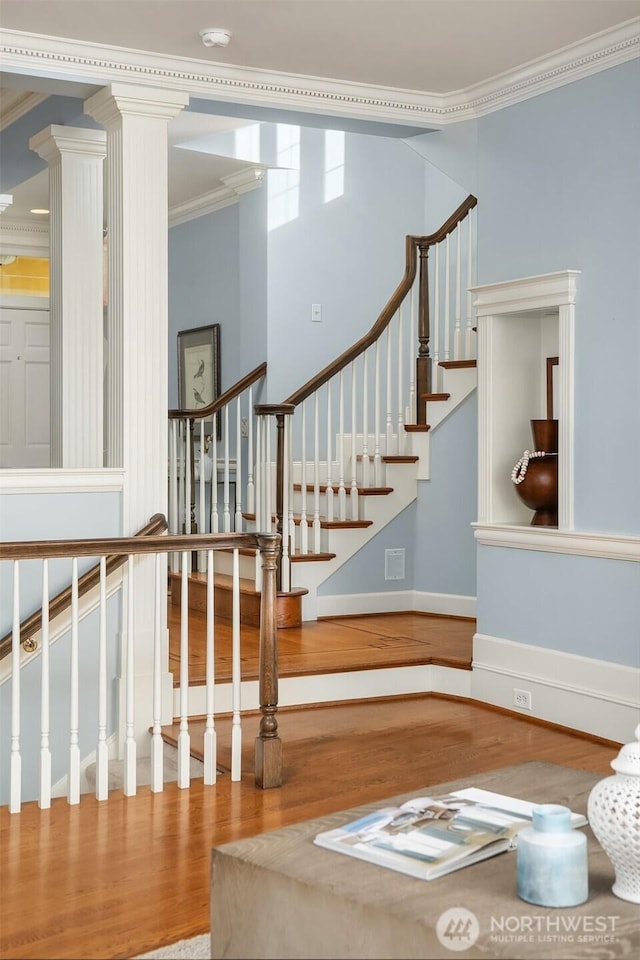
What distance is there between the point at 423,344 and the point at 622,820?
5.09m

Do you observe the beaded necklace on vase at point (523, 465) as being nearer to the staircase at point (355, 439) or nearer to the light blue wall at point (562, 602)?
the light blue wall at point (562, 602)

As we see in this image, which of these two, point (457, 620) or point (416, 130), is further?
point (457, 620)

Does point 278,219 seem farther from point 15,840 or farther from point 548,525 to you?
point 15,840

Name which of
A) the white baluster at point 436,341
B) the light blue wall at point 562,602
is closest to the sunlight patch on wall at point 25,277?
the white baluster at point 436,341

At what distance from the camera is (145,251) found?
4668mm

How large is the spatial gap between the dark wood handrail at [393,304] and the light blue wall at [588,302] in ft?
5.63

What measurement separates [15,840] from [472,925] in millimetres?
1950

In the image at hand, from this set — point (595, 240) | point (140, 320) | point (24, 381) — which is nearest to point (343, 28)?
point (595, 240)

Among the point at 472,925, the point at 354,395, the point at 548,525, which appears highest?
the point at 354,395

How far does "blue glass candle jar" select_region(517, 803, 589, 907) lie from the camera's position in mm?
1899

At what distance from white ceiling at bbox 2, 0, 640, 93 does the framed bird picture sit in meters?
3.86

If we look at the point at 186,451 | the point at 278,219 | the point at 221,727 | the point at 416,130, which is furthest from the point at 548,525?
the point at 278,219

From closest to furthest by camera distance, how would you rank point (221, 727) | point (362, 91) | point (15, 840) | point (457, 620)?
point (15, 840) → point (221, 727) → point (362, 91) → point (457, 620)

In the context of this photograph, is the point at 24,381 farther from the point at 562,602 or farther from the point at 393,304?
the point at 562,602
